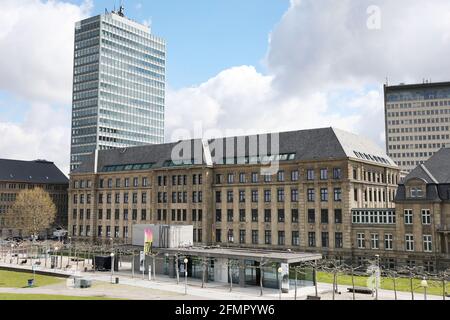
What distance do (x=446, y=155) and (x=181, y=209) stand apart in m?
48.0

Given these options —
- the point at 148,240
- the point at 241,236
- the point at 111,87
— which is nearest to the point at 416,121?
the point at 111,87

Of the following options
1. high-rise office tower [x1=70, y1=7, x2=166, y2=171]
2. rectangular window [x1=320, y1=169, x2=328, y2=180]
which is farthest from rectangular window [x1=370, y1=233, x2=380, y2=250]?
high-rise office tower [x1=70, y1=7, x2=166, y2=171]

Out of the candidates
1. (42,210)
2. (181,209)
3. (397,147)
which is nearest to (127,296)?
(181,209)

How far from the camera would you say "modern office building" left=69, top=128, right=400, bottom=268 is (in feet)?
239

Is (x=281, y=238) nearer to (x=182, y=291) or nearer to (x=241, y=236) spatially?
(x=241, y=236)

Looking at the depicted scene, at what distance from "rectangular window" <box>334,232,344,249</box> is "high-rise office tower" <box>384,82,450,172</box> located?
121 metres

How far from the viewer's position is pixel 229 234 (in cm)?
8438

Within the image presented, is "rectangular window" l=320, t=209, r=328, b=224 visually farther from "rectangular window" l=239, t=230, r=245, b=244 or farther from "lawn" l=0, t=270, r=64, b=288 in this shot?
"lawn" l=0, t=270, r=64, b=288

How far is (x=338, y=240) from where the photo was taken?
72.1 m

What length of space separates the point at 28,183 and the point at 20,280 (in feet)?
279

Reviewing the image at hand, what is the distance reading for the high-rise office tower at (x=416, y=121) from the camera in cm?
17912

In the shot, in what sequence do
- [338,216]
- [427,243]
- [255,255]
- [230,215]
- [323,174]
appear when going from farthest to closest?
[230,215], [323,174], [338,216], [427,243], [255,255]

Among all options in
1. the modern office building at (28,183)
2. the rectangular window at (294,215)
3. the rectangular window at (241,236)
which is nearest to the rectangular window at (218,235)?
the rectangular window at (241,236)
